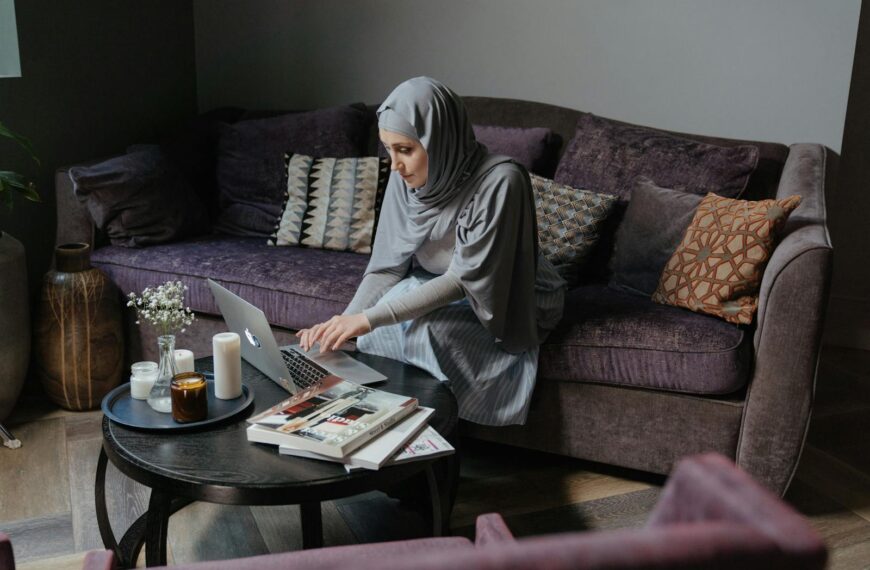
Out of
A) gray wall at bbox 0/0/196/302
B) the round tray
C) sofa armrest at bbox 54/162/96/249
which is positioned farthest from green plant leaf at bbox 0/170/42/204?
the round tray

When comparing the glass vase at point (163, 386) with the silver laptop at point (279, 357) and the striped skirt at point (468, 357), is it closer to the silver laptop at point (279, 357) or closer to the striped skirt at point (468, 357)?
the silver laptop at point (279, 357)

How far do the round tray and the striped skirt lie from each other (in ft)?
1.47

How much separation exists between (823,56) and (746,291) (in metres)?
1.10

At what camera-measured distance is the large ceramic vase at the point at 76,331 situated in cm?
259

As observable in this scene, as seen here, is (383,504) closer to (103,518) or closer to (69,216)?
(103,518)

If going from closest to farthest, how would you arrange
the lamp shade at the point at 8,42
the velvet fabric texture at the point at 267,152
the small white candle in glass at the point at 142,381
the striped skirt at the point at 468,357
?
the small white candle in glass at the point at 142,381 → the striped skirt at the point at 468,357 → the lamp shade at the point at 8,42 → the velvet fabric texture at the point at 267,152

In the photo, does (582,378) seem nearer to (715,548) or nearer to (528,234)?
(528,234)

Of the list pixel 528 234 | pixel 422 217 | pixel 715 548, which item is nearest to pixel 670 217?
pixel 528 234

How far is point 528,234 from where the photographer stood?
6.81 feet

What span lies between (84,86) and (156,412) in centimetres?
196

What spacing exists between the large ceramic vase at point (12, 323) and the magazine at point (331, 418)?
128cm

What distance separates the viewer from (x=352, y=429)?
4.94ft

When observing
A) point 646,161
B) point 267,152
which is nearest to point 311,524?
point 646,161

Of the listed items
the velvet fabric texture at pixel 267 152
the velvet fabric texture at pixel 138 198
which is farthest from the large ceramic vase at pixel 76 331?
the velvet fabric texture at pixel 267 152
